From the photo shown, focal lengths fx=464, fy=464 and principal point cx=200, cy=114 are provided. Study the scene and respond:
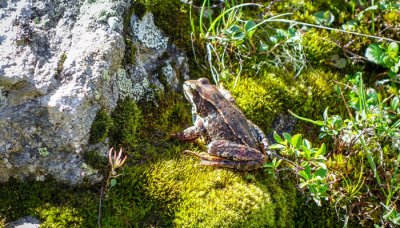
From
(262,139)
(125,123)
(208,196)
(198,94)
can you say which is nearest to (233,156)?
(262,139)

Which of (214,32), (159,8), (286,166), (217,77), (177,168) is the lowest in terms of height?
(286,166)

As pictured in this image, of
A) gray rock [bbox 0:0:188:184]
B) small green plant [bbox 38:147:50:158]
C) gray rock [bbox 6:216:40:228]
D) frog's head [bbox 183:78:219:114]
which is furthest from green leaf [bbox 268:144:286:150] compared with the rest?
gray rock [bbox 6:216:40:228]

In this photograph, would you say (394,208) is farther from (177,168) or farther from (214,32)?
(214,32)

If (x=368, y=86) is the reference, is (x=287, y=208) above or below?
below

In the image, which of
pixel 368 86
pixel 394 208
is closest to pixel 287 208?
pixel 394 208

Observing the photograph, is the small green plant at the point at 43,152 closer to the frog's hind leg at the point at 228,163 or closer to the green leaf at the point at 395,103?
the frog's hind leg at the point at 228,163
